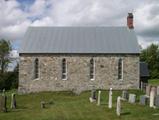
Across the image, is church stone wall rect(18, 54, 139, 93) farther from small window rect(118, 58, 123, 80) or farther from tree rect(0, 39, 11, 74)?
tree rect(0, 39, 11, 74)

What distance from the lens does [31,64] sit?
4806cm

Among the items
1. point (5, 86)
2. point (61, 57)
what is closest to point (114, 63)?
point (61, 57)

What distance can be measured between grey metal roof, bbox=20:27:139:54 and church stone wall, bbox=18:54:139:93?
3.44ft

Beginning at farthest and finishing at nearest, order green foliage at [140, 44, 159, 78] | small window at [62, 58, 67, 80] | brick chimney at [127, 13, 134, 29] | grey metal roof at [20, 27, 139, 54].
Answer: green foliage at [140, 44, 159, 78]
brick chimney at [127, 13, 134, 29]
grey metal roof at [20, 27, 139, 54]
small window at [62, 58, 67, 80]

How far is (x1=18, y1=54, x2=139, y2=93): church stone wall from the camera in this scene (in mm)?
47844

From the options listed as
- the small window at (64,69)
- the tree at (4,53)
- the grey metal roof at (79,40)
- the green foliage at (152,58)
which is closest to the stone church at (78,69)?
the small window at (64,69)

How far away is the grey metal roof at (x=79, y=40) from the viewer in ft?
159

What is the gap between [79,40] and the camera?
165ft

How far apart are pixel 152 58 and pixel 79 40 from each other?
58442mm

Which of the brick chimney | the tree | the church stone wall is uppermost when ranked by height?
the brick chimney

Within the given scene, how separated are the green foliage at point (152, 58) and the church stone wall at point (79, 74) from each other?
49.7 m

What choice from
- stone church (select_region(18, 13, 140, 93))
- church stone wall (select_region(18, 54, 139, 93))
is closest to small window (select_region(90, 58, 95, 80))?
stone church (select_region(18, 13, 140, 93))

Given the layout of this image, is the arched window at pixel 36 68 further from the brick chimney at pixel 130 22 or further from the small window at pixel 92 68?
the brick chimney at pixel 130 22

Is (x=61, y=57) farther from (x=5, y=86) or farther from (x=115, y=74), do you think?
(x=5, y=86)
